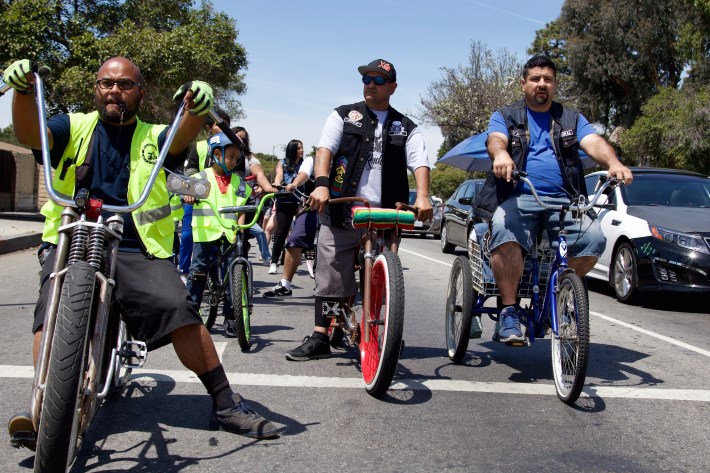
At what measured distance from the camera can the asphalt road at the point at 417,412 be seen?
3592 mm

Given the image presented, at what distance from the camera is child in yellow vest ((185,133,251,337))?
645 centimetres

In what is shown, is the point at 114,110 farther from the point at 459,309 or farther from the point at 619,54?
the point at 619,54

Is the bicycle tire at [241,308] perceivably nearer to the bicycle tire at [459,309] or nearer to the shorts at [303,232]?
the bicycle tire at [459,309]

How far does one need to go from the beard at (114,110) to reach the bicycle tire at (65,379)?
39.2 inches

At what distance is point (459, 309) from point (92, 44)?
18982 millimetres

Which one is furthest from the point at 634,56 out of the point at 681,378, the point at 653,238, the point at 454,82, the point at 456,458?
the point at 456,458

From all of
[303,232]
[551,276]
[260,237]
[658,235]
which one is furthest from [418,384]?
[658,235]

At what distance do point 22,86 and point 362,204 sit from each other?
8.67 ft

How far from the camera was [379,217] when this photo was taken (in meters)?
4.88

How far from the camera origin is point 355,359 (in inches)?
225

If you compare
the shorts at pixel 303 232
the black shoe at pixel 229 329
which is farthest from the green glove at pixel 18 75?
the shorts at pixel 303 232

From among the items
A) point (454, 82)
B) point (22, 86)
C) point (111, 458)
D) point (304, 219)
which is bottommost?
point (111, 458)

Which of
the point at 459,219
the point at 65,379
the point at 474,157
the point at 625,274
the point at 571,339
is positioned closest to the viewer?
the point at 65,379

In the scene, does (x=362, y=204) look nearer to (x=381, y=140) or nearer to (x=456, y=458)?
(x=381, y=140)
